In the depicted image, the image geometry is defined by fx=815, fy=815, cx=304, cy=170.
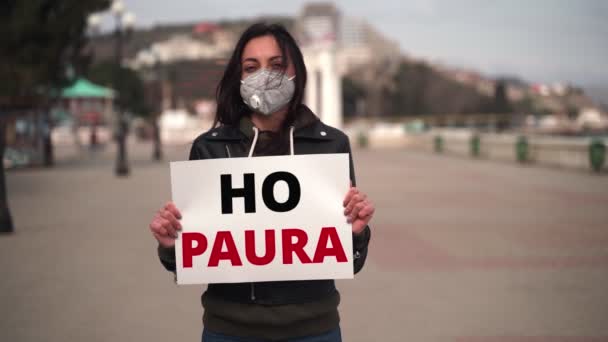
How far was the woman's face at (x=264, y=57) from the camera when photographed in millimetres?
2736

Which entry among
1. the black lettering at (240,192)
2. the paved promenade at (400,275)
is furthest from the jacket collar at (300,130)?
the paved promenade at (400,275)

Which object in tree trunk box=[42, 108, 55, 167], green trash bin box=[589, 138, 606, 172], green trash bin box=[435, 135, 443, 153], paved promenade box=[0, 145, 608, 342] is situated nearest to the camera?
paved promenade box=[0, 145, 608, 342]

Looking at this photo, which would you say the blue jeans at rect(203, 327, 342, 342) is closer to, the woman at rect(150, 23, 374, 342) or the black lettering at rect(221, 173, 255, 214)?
the woman at rect(150, 23, 374, 342)

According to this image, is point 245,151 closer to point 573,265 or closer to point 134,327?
point 134,327

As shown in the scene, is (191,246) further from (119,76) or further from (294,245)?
(119,76)

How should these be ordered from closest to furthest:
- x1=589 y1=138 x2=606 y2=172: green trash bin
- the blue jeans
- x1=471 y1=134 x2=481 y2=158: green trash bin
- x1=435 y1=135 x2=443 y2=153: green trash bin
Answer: the blue jeans → x1=589 y1=138 x2=606 y2=172: green trash bin → x1=471 y1=134 x2=481 y2=158: green trash bin → x1=435 y1=135 x2=443 y2=153: green trash bin

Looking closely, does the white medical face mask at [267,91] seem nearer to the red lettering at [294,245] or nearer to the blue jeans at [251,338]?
the red lettering at [294,245]

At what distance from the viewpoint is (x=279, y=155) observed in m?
2.70

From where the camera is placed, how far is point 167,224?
8.69ft

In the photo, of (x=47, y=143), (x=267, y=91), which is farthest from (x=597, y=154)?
(x=267, y=91)

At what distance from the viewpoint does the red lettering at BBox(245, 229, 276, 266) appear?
2.70 meters

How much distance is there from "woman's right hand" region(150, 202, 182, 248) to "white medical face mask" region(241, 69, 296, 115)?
0.43m

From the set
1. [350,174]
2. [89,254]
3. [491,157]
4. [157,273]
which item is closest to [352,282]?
[157,273]

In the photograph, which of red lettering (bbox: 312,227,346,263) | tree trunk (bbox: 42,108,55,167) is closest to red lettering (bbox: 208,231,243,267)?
red lettering (bbox: 312,227,346,263)
